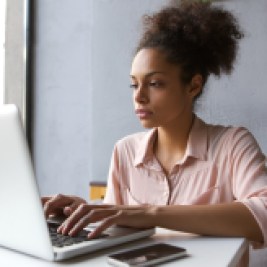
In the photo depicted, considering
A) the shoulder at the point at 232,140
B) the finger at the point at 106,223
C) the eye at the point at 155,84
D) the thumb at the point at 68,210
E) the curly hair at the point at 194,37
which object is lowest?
the thumb at the point at 68,210

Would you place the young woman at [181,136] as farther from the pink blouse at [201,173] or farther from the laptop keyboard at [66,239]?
the laptop keyboard at [66,239]

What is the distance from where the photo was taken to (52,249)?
2.13 ft

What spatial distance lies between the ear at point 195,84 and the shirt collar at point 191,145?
3.0 inches

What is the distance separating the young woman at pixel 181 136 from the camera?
1.07 meters

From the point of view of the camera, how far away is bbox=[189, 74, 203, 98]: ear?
119cm

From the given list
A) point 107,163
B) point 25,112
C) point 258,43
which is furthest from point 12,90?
point 258,43

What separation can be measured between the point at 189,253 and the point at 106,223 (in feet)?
0.51

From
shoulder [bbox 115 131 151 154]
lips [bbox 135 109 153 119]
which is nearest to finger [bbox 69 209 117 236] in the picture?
lips [bbox 135 109 153 119]

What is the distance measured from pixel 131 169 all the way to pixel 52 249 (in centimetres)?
58

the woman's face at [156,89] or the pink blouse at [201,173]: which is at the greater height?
the woman's face at [156,89]

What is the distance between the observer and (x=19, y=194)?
0.63 m

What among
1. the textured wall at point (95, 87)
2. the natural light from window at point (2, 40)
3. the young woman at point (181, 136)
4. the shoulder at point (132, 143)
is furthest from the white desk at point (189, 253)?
the natural light from window at point (2, 40)

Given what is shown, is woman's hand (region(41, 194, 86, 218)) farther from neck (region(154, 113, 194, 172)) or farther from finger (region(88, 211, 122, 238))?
neck (region(154, 113, 194, 172))

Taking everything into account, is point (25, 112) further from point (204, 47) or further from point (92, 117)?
point (204, 47)
